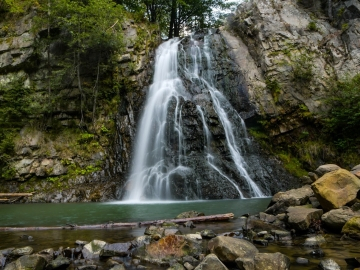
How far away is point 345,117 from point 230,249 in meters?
15.9

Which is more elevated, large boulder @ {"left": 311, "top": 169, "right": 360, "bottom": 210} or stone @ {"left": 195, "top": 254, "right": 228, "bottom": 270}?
large boulder @ {"left": 311, "top": 169, "right": 360, "bottom": 210}

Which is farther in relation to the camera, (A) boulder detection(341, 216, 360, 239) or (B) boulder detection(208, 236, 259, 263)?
(A) boulder detection(341, 216, 360, 239)

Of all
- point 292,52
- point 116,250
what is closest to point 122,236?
point 116,250

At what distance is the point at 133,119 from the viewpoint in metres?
18.3

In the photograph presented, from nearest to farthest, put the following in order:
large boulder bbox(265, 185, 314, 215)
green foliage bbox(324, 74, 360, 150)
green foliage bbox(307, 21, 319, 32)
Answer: large boulder bbox(265, 185, 314, 215)
green foliage bbox(324, 74, 360, 150)
green foliage bbox(307, 21, 319, 32)

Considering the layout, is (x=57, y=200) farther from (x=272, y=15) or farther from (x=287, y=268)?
(x=272, y=15)

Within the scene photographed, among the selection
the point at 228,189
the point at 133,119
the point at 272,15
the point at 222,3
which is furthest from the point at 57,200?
the point at 222,3

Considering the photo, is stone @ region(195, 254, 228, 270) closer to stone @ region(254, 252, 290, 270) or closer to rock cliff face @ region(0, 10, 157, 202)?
stone @ region(254, 252, 290, 270)

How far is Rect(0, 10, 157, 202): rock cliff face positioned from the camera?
16672 millimetres

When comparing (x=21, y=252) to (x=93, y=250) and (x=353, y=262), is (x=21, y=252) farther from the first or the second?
(x=353, y=262)

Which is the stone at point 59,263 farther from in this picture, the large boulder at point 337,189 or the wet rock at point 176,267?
the large boulder at point 337,189

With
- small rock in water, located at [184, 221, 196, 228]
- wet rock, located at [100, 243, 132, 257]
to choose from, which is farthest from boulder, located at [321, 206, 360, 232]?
wet rock, located at [100, 243, 132, 257]

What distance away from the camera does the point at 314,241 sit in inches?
223

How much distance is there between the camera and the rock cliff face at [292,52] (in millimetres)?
19359
